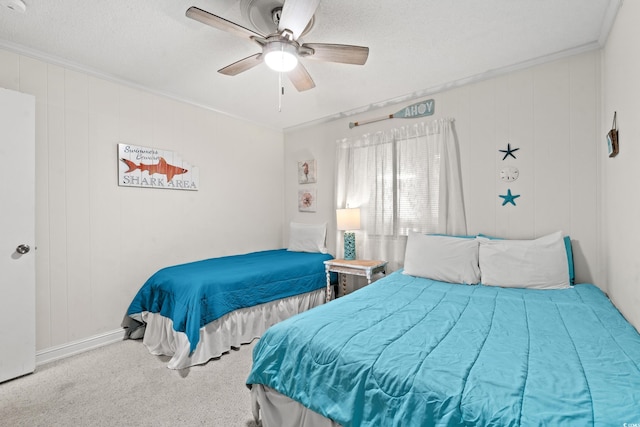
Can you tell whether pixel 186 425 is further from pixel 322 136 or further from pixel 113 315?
pixel 322 136

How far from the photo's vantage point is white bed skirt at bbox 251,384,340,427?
1330mm

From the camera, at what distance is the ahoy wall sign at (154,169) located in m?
2.95

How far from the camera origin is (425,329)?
1.48 meters

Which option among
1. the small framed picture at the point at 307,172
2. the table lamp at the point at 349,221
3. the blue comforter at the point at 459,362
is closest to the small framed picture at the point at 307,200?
the small framed picture at the point at 307,172

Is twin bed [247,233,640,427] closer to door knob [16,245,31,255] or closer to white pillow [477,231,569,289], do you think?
white pillow [477,231,569,289]

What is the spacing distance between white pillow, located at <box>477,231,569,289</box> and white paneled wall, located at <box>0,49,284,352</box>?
2.96 metres

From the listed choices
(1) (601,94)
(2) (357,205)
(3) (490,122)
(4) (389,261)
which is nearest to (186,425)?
(4) (389,261)

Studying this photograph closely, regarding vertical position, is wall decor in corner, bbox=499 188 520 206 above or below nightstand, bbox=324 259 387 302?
above

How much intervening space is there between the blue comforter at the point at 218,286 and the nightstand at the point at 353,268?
0.43 feet

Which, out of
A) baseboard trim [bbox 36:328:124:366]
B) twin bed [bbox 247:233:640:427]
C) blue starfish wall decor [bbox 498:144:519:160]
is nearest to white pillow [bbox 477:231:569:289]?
twin bed [bbox 247:233:640:427]

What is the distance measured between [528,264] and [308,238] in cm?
248

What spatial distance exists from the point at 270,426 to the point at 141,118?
3.02 metres

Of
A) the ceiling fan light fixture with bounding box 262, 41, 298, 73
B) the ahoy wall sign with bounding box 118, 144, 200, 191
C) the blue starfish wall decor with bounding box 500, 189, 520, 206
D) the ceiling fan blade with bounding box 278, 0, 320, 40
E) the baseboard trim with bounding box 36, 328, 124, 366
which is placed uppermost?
the ceiling fan blade with bounding box 278, 0, 320, 40

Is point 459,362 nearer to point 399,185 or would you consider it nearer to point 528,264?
point 528,264
